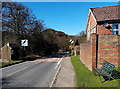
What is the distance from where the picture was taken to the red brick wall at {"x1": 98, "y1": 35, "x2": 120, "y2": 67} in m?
7.65

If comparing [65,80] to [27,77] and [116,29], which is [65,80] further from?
[116,29]

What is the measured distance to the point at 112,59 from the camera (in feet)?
25.4

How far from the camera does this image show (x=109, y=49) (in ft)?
25.3

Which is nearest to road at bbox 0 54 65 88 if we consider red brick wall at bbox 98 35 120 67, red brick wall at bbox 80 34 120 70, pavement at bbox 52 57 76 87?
pavement at bbox 52 57 76 87

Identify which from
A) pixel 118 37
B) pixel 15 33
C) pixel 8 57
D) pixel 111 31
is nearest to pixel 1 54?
pixel 8 57

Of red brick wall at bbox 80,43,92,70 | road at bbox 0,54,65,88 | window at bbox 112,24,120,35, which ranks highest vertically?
window at bbox 112,24,120,35

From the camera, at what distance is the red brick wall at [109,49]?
7.65 meters

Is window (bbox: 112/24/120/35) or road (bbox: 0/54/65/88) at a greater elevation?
window (bbox: 112/24/120/35)

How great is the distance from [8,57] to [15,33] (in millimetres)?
7561

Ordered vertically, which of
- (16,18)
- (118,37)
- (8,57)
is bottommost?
(8,57)

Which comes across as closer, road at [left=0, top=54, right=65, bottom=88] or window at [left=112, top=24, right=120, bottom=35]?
road at [left=0, top=54, right=65, bottom=88]

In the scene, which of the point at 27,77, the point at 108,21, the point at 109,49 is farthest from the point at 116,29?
the point at 27,77

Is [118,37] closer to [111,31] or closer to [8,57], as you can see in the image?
[111,31]

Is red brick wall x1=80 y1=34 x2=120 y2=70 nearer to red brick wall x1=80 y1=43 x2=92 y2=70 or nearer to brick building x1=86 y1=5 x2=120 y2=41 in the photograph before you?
red brick wall x1=80 y1=43 x2=92 y2=70
